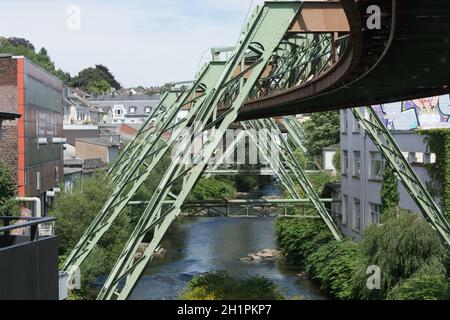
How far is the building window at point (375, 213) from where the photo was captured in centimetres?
3402

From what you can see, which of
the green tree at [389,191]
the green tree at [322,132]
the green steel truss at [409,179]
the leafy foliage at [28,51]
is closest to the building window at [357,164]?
the green tree at [389,191]

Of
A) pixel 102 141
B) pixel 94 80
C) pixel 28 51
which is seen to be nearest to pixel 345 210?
pixel 102 141

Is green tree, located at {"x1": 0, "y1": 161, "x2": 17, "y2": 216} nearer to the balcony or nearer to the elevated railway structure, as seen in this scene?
the elevated railway structure

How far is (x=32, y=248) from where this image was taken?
34.1 ft

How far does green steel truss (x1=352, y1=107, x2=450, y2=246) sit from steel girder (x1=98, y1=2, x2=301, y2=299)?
9577 millimetres

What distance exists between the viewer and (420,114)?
118 ft

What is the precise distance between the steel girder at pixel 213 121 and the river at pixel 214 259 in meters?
11.5

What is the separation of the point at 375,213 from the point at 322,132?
32.4 meters

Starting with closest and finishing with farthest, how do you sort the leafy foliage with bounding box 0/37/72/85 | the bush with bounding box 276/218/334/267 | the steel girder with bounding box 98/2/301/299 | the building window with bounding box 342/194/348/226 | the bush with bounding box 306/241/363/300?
the steel girder with bounding box 98/2/301/299 → the bush with bounding box 306/241/363/300 → the bush with bounding box 276/218/334/267 → the building window with bounding box 342/194/348/226 → the leafy foliage with bounding box 0/37/72/85

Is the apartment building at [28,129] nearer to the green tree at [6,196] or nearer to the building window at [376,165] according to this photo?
the green tree at [6,196]

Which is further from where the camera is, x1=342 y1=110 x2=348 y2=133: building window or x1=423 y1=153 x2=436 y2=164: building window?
x1=342 y1=110 x2=348 y2=133: building window

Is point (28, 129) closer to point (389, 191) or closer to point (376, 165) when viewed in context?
point (376, 165)

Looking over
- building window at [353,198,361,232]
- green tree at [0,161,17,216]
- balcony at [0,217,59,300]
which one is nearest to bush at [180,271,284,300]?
green tree at [0,161,17,216]

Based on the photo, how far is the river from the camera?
33594 mm
